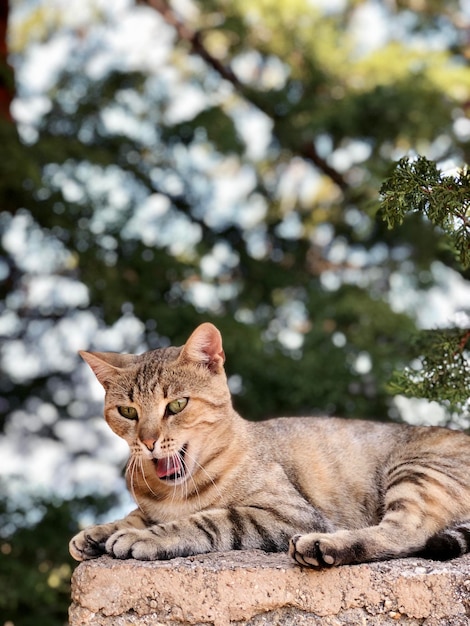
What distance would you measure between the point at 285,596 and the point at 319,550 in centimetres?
17

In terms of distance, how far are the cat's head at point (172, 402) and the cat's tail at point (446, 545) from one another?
2.68 ft

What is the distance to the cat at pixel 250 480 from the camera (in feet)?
9.19

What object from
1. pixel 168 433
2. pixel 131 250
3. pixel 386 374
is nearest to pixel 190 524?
pixel 168 433

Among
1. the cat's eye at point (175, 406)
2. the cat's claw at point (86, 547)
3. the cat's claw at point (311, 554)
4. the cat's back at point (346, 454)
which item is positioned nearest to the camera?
the cat's claw at point (311, 554)

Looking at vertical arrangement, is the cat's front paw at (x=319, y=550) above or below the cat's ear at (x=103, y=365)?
below

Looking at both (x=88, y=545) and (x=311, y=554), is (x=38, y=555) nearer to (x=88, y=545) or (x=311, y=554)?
(x=88, y=545)

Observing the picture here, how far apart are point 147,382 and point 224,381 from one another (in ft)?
1.00

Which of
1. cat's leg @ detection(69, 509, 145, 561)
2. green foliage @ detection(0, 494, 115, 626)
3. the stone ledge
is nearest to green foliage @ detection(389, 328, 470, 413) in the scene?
the stone ledge

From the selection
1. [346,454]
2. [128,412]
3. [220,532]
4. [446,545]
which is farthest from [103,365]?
[446,545]

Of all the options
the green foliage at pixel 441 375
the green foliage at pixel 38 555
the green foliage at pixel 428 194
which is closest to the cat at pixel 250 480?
→ the green foliage at pixel 441 375

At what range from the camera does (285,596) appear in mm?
2594

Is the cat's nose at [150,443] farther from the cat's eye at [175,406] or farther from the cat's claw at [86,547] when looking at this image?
the cat's claw at [86,547]

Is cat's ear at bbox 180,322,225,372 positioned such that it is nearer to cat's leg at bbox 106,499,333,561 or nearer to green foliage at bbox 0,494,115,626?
cat's leg at bbox 106,499,333,561

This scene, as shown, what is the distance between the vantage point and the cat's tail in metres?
2.76
